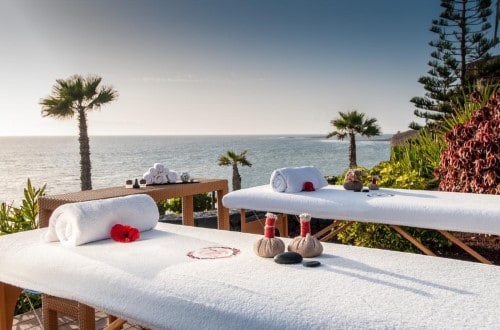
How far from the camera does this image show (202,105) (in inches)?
1169

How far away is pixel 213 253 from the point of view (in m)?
1.79

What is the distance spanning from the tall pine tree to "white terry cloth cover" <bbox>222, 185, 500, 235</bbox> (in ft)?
38.3

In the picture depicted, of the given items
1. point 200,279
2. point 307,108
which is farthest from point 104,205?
point 307,108

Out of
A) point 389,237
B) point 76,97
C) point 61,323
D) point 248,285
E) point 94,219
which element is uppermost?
point 76,97

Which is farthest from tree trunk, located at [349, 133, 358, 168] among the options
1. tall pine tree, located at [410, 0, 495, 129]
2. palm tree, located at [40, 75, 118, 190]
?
palm tree, located at [40, 75, 118, 190]

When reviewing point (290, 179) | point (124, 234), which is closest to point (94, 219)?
point (124, 234)

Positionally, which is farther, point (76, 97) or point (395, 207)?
point (76, 97)

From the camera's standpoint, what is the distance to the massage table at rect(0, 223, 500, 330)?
1.27 m

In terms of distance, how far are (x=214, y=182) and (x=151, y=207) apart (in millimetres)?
1225

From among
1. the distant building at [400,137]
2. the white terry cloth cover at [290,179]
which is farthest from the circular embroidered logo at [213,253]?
the distant building at [400,137]

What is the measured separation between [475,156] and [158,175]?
91.4 inches

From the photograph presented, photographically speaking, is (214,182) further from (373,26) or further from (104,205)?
(373,26)

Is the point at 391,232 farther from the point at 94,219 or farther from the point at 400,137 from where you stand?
the point at 400,137

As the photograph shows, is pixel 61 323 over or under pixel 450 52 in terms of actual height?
under
